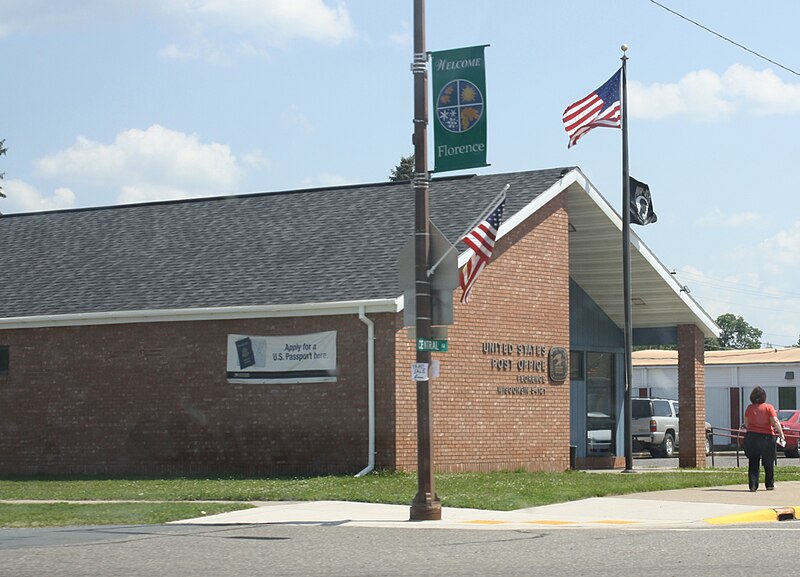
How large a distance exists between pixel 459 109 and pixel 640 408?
27340mm

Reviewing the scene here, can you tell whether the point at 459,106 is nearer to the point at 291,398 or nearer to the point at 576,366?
the point at 291,398

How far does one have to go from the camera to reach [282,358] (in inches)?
950

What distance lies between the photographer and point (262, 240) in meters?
27.7

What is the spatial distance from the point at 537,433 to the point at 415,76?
11632mm

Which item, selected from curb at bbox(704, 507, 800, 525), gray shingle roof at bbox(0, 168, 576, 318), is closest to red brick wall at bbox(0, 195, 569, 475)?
gray shingle roof at bbox(0, 168, 576, 318)

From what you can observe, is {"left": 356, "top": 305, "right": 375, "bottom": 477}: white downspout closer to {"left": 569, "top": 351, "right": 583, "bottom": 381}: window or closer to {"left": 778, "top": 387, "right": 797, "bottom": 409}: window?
{"left": 569, "top": 351, "right": 583, "bottom": 381}: window

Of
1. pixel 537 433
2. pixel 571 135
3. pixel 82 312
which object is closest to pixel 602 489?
pixel 537 433

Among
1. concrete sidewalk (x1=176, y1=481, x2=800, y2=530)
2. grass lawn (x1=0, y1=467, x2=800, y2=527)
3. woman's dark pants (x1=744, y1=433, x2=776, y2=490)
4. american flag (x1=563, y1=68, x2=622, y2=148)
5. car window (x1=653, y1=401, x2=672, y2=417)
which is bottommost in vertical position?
concrete sidewalk (x1=176, y1=481, x2=800, y2=530)

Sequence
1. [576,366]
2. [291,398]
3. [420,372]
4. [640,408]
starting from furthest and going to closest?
1. [640,408]
2. [576,366]
3. [291,398]
4. [420,372]

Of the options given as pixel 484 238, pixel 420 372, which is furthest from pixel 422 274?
pixel 484 238

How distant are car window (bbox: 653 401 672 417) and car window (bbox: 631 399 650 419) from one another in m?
0.29

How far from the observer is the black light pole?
53.3ft

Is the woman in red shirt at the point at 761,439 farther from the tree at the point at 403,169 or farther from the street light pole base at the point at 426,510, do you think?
the tree at the point at 403,169

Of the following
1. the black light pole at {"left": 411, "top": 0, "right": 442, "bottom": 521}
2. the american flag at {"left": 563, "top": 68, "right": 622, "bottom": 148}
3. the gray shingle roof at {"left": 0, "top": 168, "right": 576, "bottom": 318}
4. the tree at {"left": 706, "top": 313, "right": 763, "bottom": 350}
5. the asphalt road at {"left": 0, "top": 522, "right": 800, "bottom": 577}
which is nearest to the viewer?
the asphalt road at {"left": 0, "top": 522, "right": 800, "bottom": 577}
